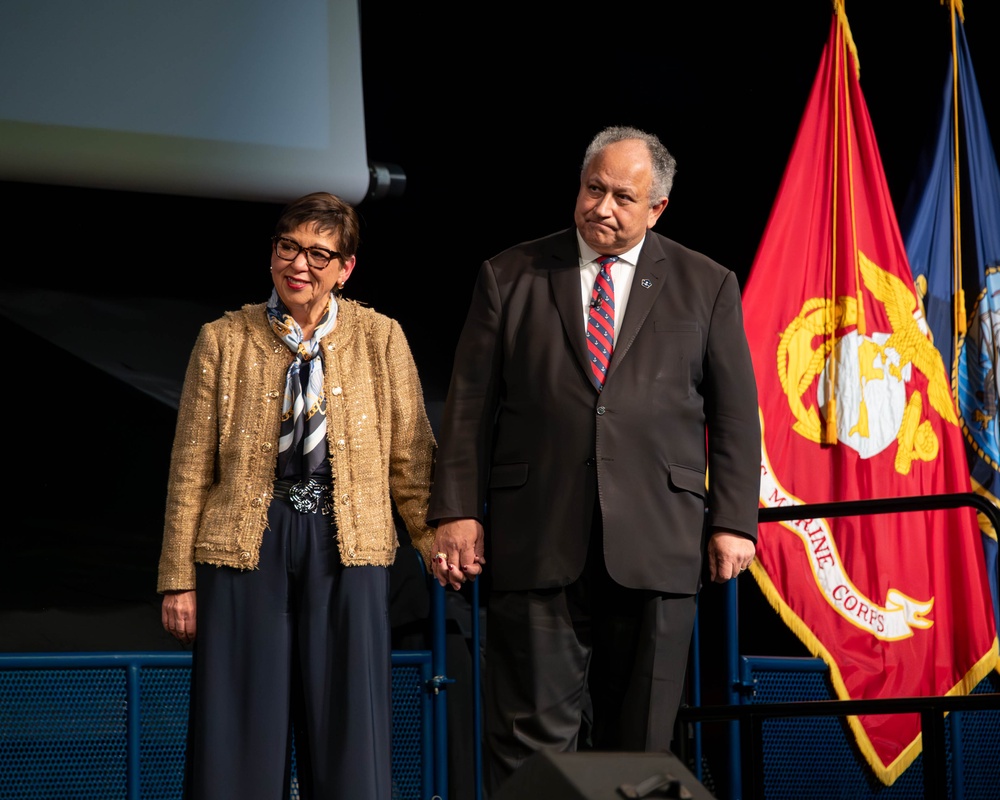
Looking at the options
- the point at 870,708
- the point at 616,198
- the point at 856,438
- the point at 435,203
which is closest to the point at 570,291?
the point at 616,198

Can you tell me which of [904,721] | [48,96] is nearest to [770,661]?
[904,721]

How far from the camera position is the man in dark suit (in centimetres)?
233

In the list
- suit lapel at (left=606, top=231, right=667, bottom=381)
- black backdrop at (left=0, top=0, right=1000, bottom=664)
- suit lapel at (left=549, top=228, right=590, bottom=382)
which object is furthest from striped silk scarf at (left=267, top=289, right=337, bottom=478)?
black backdrop at (left=0, top=0, right=1000, bottom=664)

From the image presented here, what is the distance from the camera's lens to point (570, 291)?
2482mm

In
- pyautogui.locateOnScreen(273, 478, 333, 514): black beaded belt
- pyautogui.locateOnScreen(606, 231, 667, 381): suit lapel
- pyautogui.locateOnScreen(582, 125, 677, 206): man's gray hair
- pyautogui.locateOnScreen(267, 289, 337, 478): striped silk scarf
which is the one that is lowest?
pyautogui.locateOnScreen(273, 478, 333, 514): black beaded belt

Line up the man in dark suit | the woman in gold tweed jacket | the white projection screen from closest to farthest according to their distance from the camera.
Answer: the man in dark suit, the woman in gold tweed jacket, the white projection screen

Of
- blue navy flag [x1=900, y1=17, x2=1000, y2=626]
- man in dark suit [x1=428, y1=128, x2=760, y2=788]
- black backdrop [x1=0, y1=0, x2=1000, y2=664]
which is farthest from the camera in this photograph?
blue navy flag [x1=900, y1=17, x2=1000, y2=626]

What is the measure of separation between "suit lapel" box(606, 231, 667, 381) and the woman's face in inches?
23.5

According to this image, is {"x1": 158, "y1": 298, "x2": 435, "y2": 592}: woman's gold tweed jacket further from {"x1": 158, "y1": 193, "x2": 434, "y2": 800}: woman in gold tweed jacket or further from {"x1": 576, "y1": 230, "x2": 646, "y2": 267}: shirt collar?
{"x1": 576, "y1": 230, "x2": 646, "y2": 267}: shirt collar

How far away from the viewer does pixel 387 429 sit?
2.66 metres

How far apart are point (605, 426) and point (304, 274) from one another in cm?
68

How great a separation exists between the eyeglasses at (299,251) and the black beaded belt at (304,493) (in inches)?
16.8

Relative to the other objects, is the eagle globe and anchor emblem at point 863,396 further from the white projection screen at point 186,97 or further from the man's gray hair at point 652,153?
the man's gray hair at point 652,153

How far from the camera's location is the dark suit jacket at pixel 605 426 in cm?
236
